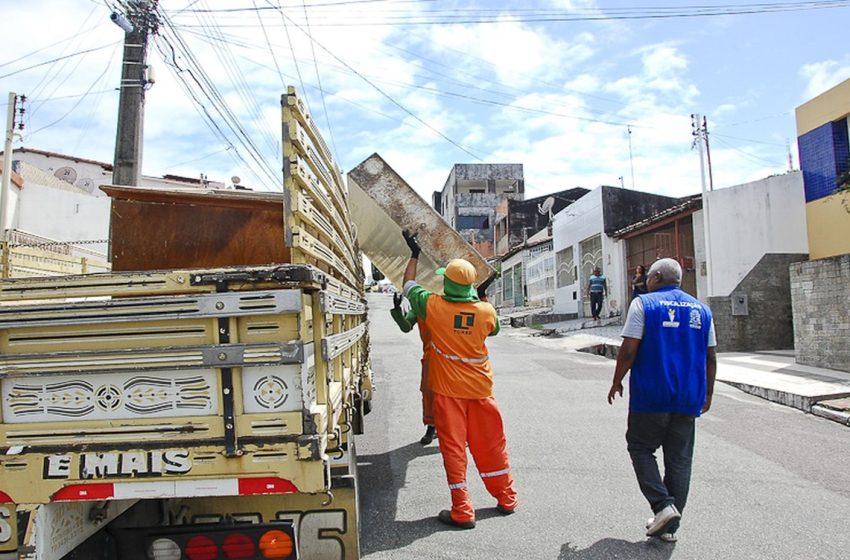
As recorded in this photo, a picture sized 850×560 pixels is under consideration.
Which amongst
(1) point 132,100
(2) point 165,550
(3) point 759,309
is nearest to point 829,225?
(3) point 759,309

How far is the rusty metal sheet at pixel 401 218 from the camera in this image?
4.83m

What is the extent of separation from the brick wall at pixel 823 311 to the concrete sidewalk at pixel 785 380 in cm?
25

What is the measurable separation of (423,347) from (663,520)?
2.51 m

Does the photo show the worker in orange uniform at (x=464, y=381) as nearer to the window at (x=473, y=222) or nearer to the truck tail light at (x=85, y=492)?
the truck tail light at (x=85, y=492)

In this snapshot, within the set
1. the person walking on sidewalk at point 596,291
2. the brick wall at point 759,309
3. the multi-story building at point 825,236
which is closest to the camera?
the multi-story building at point 825,236

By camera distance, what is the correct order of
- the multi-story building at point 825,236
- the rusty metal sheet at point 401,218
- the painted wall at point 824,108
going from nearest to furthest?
the rusty metal sheet at point 401,218, the multi-story building at point 825,236, the painted wall at point 824,108

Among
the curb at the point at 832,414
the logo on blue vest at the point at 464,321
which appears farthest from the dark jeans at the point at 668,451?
the curb at the point at 832,414

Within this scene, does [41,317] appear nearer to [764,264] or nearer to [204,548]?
[204,548]

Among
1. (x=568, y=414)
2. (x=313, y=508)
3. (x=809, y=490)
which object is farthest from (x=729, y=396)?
(x=313, y=508)

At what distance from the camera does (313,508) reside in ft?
9.31

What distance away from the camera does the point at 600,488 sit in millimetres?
4762

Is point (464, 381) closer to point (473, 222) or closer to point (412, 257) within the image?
point (412, 257)

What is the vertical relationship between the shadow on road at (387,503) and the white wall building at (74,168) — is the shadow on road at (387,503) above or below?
below

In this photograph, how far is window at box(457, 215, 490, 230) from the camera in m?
50.2
